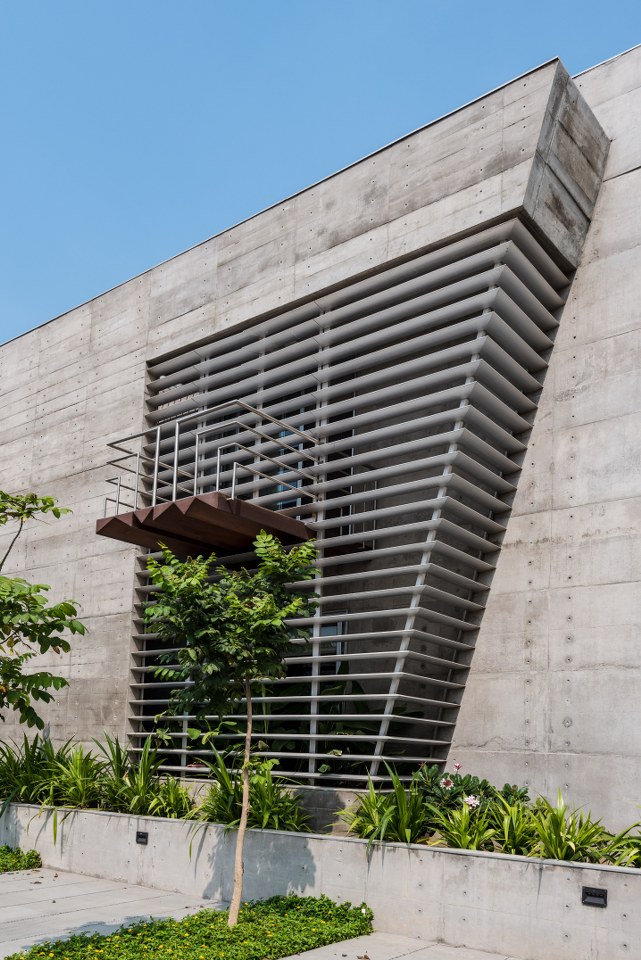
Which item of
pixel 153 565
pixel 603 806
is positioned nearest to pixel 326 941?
pixel 603 806

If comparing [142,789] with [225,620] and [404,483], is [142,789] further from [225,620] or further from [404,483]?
[404,483]

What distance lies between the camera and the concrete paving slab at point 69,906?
8.38 metres

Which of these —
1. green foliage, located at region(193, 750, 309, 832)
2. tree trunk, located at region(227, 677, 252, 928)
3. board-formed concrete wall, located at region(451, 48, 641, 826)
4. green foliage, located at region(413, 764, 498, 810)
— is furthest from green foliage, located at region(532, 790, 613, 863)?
green foliage, located at region(193, 750, 309, 832)

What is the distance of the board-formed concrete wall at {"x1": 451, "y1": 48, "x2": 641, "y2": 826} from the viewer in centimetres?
938

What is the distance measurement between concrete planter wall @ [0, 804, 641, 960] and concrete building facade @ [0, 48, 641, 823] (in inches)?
42.9

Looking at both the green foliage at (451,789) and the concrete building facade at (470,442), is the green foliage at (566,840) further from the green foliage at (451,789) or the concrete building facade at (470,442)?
the concrete building facade at (470,442)

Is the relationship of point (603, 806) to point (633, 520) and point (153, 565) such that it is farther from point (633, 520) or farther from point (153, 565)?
point (153, 565)

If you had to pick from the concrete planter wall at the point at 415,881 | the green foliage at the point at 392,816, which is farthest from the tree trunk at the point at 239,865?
the green foliage at the point at 392,816

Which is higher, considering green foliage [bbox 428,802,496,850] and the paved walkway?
green foliage [bbox 428,802,496,850]

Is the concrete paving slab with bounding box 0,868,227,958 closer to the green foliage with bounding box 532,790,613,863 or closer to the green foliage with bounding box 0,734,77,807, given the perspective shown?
the green foliage with bounding box 0,734,77,807

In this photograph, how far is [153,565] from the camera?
8.80 m

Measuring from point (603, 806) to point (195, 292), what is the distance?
29.5ft

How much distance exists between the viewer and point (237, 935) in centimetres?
793

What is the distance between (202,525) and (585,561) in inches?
171
